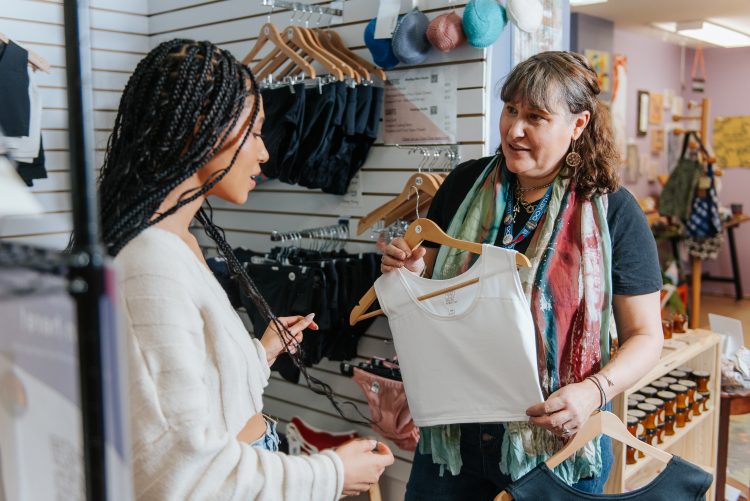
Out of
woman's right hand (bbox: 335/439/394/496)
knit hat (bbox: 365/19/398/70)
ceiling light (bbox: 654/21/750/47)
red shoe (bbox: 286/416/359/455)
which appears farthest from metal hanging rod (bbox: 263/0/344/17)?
ceiling light (bbox: 654/21/750/47)

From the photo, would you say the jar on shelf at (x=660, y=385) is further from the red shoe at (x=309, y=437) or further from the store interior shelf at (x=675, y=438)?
the red shoe at (x=309, y=437)

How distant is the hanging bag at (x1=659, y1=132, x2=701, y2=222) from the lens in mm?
6676

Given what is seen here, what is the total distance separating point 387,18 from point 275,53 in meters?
0.55

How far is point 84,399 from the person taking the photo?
52 cm

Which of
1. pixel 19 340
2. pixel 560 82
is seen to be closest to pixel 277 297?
pixel 560 82

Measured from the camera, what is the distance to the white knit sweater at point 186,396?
994 millimetres

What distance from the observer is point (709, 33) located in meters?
7.76

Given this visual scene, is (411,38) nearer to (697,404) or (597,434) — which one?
(597,434)

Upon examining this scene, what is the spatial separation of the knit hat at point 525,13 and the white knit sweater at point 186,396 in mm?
1782

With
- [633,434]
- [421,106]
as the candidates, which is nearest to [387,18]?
[421,106]

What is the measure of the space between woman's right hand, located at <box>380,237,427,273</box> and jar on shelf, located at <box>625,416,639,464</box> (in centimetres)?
111

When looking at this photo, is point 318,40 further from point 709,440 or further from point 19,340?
point 19,340

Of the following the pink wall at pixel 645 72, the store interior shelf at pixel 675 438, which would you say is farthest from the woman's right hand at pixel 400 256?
the pink wall at pixel 645 72

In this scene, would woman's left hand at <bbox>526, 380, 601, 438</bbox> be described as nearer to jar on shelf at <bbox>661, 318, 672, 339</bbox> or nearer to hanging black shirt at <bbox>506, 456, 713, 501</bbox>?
hanging black shirt at <bbox>506, 456, 713, 501</bbox>
